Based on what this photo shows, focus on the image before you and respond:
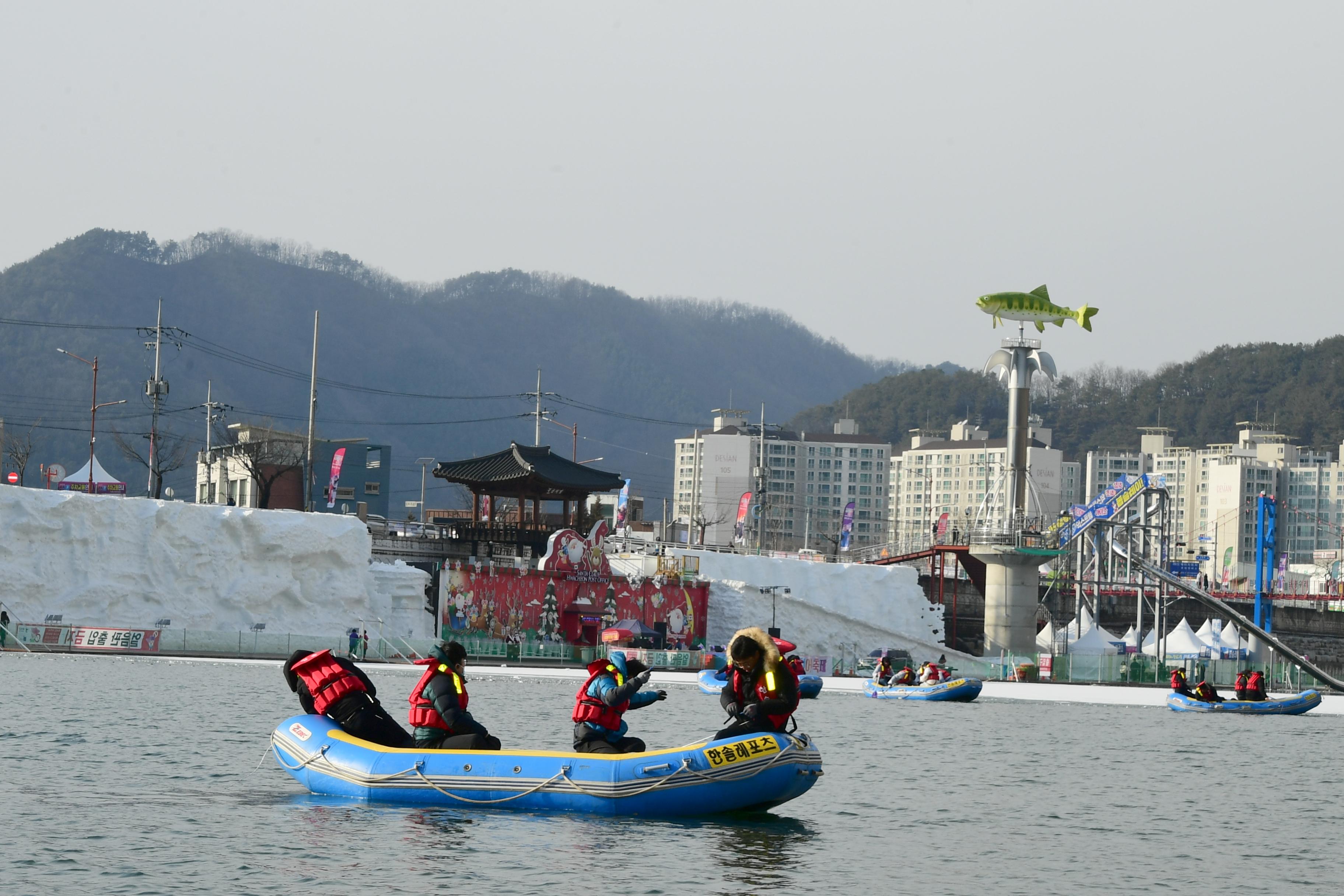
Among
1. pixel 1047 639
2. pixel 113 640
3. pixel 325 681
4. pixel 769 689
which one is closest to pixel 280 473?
pixel 113 640

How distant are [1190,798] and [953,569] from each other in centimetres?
7441

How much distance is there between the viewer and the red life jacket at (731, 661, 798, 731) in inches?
794

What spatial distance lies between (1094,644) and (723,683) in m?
35.7

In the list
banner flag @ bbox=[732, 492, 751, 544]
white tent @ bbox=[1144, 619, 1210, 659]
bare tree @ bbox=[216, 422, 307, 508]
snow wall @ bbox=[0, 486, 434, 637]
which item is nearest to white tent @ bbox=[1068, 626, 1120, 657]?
white tent @ bbox=[1144, 619, 1210, 659]

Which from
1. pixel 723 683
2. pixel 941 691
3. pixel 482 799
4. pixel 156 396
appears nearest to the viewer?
pixel 482 799

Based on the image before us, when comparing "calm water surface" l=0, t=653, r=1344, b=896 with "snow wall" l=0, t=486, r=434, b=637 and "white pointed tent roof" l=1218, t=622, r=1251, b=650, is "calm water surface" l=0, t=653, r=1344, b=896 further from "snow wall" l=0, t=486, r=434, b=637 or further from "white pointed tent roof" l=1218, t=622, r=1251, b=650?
"white pointed tent roof" l=1218, t=622, r=1251, b=650

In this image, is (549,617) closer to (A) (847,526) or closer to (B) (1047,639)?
(B) (1047,639)

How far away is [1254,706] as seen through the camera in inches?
2015

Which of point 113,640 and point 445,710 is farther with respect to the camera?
point 113,640

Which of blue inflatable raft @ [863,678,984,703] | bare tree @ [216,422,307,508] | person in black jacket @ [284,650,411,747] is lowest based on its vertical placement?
blue inflatable raft @ [863,678,984,703]

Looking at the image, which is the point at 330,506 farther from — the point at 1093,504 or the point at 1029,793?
the point at 1029,793

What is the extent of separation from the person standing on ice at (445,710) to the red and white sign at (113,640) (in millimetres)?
39675

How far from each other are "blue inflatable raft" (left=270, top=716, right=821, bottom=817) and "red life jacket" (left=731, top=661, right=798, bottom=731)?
25 centimetres

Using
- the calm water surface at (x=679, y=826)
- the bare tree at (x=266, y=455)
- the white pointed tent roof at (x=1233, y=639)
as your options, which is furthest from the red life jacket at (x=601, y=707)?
the white pointed tent roof at (x=1233, y=639)
